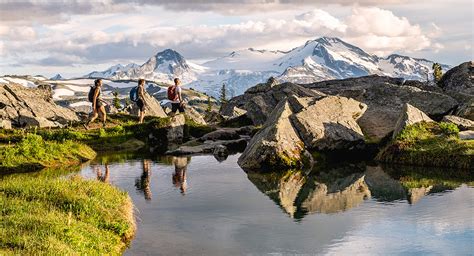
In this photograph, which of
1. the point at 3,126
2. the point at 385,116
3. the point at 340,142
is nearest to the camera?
the point at 340,142

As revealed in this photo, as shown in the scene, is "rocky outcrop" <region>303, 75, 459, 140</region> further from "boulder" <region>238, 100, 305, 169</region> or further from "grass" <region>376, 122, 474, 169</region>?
"boulder" <region>238, 100, 305, 169</region>

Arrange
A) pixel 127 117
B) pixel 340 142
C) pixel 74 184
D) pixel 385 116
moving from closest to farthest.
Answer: pixel 74 184
pixel 340 142
pixel 385 116
pixel 127 117

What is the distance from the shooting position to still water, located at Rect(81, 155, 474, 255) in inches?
850

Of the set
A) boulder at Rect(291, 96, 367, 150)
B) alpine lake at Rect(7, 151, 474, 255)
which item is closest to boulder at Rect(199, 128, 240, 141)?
alpine lake at Rect(7, 151, 474, 255)

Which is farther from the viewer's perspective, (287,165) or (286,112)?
(286,112)

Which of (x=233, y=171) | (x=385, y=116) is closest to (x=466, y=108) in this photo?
(x=385, y=116)

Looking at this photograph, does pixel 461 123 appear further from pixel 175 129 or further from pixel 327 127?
pixel 175 129

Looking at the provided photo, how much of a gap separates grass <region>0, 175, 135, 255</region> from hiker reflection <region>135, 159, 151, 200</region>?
469 centimetres

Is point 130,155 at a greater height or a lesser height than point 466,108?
lesser

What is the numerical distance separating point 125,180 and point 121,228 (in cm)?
1447

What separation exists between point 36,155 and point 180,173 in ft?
33.0

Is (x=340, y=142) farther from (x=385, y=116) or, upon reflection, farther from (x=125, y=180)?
(x=125, y=180)

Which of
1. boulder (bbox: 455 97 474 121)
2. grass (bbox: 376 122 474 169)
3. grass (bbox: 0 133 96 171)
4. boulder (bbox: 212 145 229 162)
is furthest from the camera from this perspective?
boulder (bbox: 455 97 474 121)

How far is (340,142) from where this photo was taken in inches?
1702
